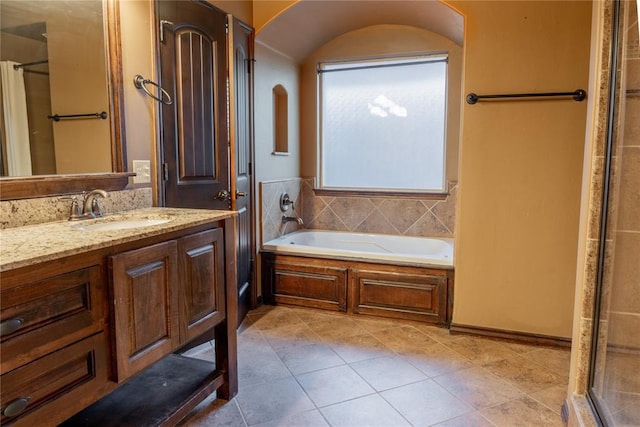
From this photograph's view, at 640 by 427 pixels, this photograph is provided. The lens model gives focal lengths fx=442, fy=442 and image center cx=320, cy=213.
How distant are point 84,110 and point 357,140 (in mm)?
2529

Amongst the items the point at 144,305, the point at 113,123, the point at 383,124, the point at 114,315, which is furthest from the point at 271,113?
the point at 114,315

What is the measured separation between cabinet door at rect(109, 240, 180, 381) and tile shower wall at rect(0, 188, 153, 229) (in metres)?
0.53

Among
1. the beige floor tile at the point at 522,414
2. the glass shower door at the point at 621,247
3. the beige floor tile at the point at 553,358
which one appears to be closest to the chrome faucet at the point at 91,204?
the beige floor tile at the point at 522,414

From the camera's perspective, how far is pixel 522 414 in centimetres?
201

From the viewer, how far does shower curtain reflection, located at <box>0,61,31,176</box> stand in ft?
5.39

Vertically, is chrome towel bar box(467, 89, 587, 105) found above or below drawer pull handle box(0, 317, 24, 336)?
above

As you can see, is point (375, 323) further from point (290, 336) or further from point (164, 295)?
point (164, 295)

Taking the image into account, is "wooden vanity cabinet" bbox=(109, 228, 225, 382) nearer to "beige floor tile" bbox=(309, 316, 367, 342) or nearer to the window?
"beige floor tile" bbox=(309, 316, 367, 342)

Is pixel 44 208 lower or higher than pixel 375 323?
higher

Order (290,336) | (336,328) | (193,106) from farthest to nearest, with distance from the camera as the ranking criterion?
(336,328) < (290,336) < (193,106)

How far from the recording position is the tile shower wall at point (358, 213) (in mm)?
3662

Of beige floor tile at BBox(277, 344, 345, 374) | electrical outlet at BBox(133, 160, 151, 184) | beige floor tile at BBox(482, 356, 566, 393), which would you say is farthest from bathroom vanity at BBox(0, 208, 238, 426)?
beige floor tile at BBox(482, 356, 566, 393)

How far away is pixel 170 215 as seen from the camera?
2004 mm

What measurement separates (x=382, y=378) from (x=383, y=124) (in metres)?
2.36
